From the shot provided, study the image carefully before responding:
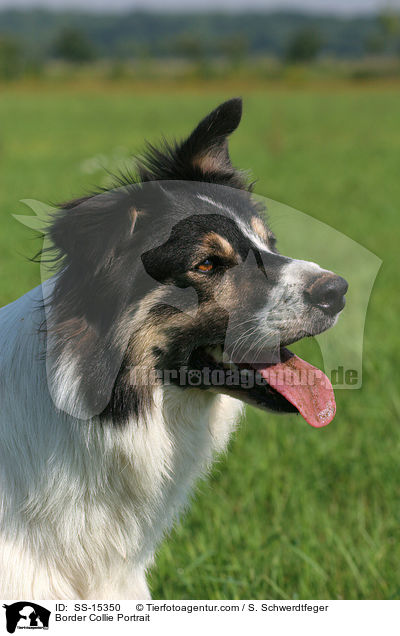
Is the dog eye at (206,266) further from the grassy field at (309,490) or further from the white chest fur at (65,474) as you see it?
the grassy field at (309,490)

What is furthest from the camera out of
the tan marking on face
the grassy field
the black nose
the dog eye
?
the grassy field

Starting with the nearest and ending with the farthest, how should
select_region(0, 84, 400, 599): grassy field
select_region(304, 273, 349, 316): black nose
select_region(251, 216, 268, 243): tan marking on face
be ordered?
select_region(304, 273, 349, 316): black nose → select_region(251, 216, 268, 243): tan marking on face → select_region(0, 84, 400, 599): grassy field

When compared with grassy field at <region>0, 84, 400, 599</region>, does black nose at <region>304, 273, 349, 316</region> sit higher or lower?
higher

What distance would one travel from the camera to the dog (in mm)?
2209

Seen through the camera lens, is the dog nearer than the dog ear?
Yes

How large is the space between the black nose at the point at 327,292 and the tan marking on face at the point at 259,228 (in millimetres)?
397

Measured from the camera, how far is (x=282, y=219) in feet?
9.46

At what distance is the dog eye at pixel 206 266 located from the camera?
7.36 feet

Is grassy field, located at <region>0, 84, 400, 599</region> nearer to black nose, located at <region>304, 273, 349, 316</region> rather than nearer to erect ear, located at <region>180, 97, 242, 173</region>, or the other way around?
erect ear, located at <region>180, 97, 242, 173</region>
